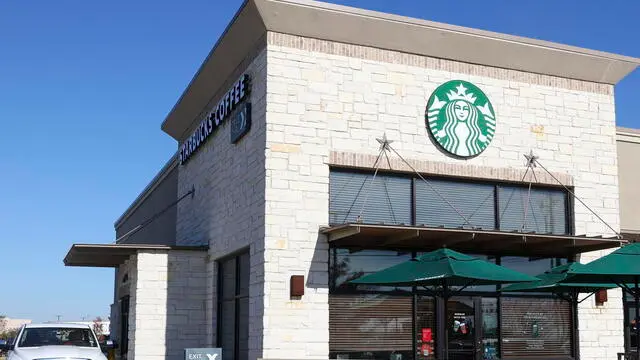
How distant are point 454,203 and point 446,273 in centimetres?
419

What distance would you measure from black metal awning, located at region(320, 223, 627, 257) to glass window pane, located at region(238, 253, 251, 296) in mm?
2042

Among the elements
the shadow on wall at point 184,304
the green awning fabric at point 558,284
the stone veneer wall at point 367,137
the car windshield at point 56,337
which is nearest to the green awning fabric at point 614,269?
the green awning fabric at point 558,284

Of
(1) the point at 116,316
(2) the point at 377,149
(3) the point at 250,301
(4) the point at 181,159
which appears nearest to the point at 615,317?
(2) the point at 377,149

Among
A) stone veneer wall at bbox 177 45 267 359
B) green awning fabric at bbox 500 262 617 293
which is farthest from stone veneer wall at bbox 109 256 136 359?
green awning fabric at bbox 500 262 617 293

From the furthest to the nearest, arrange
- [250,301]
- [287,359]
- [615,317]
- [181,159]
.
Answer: [181,159]
[615,317]
[250,301]
[287,359]

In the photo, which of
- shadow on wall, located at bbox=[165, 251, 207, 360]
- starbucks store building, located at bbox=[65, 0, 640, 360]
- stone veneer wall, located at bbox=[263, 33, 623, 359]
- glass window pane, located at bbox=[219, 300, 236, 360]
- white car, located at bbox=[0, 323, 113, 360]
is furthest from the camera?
shadow on wall, located at bbox=[165, 251, 207, 360]

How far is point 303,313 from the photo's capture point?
1363 centimetres

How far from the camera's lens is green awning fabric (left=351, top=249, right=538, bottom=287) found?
37.0 feet

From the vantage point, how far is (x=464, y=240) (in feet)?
45.8

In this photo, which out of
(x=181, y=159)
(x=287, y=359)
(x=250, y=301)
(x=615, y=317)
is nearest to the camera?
(x=287, y=359)

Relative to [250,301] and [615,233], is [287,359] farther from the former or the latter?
[615,233]

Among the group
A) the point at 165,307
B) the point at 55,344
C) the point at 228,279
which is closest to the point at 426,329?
the point at 228,279

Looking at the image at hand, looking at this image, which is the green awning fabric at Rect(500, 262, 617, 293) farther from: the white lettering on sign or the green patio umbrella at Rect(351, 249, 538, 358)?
the white lettering on sign

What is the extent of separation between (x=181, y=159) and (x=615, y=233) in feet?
37.0
